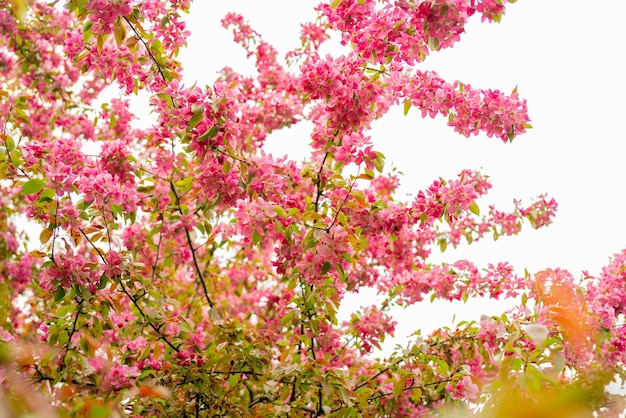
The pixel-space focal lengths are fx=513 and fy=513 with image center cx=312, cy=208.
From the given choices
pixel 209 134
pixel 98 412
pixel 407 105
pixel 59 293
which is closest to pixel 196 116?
pixel 209 134

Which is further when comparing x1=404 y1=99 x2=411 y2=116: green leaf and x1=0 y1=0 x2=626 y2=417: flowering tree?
x1=404 y1=99 x2=411 y2=116: green leaf

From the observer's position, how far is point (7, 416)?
385mm

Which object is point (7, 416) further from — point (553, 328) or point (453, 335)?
point (453, 335)

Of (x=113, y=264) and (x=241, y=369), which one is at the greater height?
(x=113, y=264)

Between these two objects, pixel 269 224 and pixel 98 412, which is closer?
pixel 98 412

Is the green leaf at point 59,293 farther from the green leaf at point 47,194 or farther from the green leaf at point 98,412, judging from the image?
the green leaf at point 98,412

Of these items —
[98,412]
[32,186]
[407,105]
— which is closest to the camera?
[98,412]

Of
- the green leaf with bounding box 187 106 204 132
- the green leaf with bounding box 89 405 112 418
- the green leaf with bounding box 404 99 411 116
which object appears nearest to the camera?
the green leaf with bounding box 89 405 112 418

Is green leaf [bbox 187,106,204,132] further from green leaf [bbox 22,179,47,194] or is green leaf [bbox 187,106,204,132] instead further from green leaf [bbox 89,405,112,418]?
green leaf [bbox 89,405,112,418]

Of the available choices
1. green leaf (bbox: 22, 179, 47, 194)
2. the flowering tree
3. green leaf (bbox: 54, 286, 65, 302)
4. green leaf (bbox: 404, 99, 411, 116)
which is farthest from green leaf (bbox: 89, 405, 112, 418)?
green leaf (bbox: 404, 99, 411, 116)

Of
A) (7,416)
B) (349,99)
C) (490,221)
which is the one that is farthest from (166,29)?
(490,221)

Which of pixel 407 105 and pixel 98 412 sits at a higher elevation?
pixel 407 105

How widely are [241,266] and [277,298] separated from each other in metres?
1.00

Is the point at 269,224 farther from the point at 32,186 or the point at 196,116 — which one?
the point at 32,186
